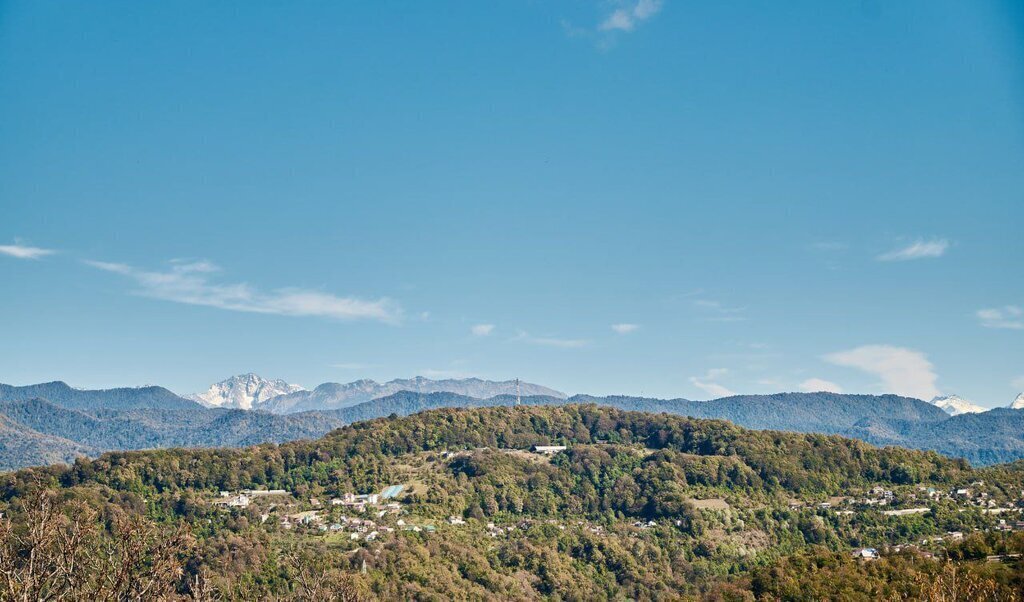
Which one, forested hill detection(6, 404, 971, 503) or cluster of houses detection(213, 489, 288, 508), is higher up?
forested hill detection(6, 404, 971, 503)

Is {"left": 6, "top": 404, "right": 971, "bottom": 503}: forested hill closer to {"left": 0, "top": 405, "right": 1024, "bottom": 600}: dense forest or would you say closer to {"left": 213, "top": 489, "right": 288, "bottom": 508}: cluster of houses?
{"left": 0, "top": 405, "right": 1024, "bottom": 600}: dense forest

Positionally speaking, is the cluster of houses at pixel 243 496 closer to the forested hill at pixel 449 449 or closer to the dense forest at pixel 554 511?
the dense forest at pixel 554 511

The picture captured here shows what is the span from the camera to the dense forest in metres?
72.2

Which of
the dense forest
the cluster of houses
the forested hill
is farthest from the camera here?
the forested hill

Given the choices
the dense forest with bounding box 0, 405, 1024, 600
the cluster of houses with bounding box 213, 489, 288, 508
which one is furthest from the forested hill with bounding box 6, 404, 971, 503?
the cluster of houses with bounding box 213, 489, 288, 508

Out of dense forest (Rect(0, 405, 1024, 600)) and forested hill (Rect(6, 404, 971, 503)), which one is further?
forested hill (Rect(6, 404, 971, 503))

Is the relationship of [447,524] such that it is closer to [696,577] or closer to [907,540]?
[696,577]

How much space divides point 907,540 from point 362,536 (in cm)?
7180

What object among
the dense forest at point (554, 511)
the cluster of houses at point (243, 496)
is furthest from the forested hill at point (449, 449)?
the cluster of houses at point (243, 496)

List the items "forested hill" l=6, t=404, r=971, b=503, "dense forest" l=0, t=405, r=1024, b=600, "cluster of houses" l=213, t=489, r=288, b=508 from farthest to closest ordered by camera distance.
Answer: "forested hill" l=6, t=404, r=971, b=503, "cluster of houses" l=213, t=489, r=288, b=508, "dense forest" l=0, t=405, r=1024, b=600

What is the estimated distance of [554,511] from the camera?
127875mm

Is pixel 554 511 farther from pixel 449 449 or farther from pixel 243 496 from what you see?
pixel 243 496

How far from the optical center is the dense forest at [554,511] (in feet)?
237

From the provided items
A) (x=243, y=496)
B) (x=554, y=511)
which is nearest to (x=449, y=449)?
(x=554, y=511)
